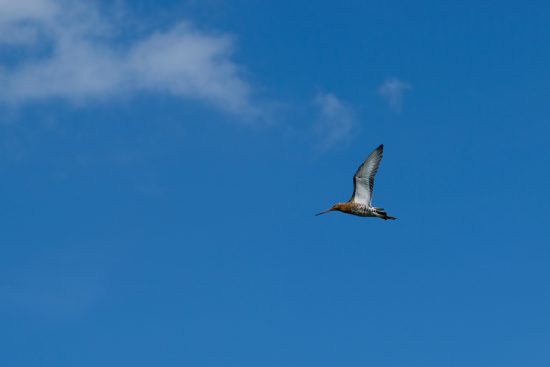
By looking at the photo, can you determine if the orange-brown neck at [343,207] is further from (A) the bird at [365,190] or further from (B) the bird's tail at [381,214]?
(B) the bird's tail at [381,214]

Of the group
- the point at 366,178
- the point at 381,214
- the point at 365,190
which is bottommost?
the point at 381,214

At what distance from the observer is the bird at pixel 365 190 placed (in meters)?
60.7

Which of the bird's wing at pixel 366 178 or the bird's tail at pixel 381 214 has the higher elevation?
the bird's wing at pixel 366 178

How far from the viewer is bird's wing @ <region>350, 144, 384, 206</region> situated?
199 feet

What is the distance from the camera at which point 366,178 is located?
61656mm

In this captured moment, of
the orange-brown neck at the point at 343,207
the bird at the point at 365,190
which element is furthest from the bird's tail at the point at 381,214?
the orange-brown neck at the point at 343,207

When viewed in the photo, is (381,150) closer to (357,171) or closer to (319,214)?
(357,171)

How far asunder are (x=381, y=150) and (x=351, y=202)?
4.68 metres

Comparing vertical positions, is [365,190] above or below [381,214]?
above

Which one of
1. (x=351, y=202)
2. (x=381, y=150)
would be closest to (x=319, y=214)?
(x=351, y=202)

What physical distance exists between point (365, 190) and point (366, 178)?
3.10 ft

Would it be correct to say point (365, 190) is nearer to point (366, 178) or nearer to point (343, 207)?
point (366, 178)

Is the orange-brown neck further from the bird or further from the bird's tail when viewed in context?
the bird's tail

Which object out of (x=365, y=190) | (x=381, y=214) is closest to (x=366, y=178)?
(x=365, y=190)
